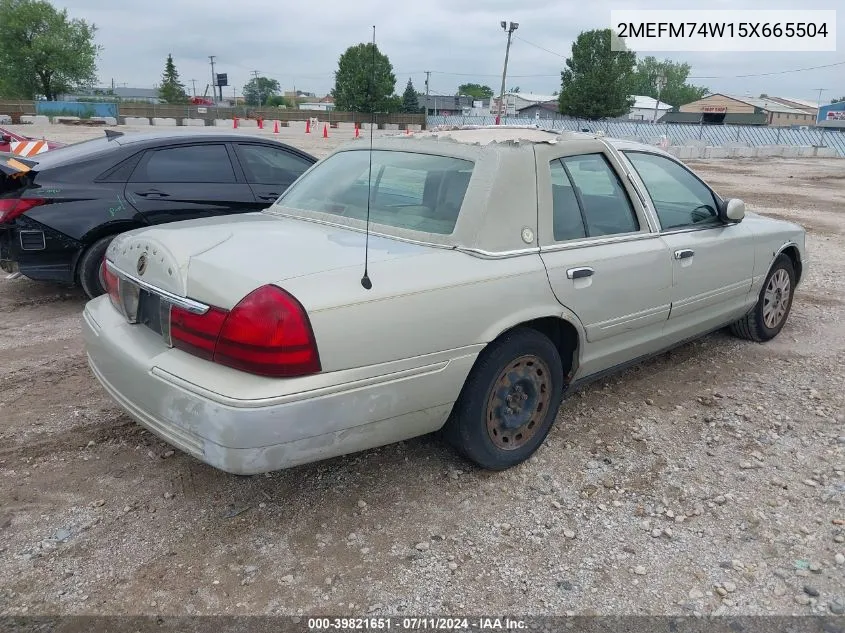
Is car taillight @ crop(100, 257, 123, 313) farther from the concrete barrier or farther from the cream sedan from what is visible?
the concrete barrier

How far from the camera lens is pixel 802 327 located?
5695 millimetres

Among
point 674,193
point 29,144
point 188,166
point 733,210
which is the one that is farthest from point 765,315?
point 29,144

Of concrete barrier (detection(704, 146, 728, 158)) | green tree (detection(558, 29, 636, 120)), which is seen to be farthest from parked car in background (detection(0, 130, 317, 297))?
green tree (detection(558, 29, 636, 120))

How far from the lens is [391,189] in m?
3.49

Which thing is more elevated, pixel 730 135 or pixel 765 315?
pixel 730 135

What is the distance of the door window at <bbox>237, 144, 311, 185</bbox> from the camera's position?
6.30 m

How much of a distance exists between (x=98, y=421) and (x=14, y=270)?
259cm

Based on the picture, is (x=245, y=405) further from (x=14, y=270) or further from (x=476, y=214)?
(x=14, y=270)

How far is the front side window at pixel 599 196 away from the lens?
3.47 meters

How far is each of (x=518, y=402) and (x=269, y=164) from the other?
13.9 ft

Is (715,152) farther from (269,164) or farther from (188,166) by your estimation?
(188,166)

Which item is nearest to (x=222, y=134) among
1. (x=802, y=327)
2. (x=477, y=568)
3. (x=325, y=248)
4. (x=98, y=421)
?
Answer: (x=98, y=421)

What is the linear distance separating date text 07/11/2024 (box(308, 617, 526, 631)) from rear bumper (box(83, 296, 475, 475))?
22.5 inches

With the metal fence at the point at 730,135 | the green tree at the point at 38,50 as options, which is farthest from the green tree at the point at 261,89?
the metal fence at the point at 730,135
